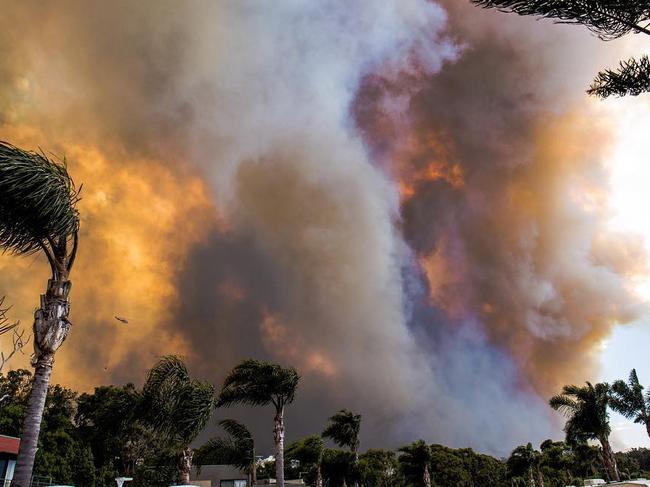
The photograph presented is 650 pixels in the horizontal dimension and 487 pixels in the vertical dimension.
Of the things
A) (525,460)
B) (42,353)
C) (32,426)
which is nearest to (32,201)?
(42,353)

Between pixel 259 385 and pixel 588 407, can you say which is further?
pixel 588 407

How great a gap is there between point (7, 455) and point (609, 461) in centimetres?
4368

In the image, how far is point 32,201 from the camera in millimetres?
9570

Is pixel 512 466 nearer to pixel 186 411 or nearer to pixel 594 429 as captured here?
pixel 594 429

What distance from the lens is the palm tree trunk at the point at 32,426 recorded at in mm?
9039

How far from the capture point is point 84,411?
55.1 metres

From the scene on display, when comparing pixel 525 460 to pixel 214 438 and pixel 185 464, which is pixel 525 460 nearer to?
pixel 214 438

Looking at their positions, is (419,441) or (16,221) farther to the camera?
(419,441)

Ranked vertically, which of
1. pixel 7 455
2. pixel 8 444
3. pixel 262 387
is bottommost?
pixel 7 455

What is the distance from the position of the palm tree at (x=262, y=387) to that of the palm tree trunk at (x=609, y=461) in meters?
26.7

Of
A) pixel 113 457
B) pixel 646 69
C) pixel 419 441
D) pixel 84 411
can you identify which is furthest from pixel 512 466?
pixel 646 69

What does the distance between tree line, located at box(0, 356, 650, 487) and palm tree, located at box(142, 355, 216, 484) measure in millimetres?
46

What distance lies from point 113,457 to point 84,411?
731 cm

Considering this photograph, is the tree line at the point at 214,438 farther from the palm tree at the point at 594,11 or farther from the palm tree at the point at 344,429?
Answer: the palm tree at the point at 594,11
